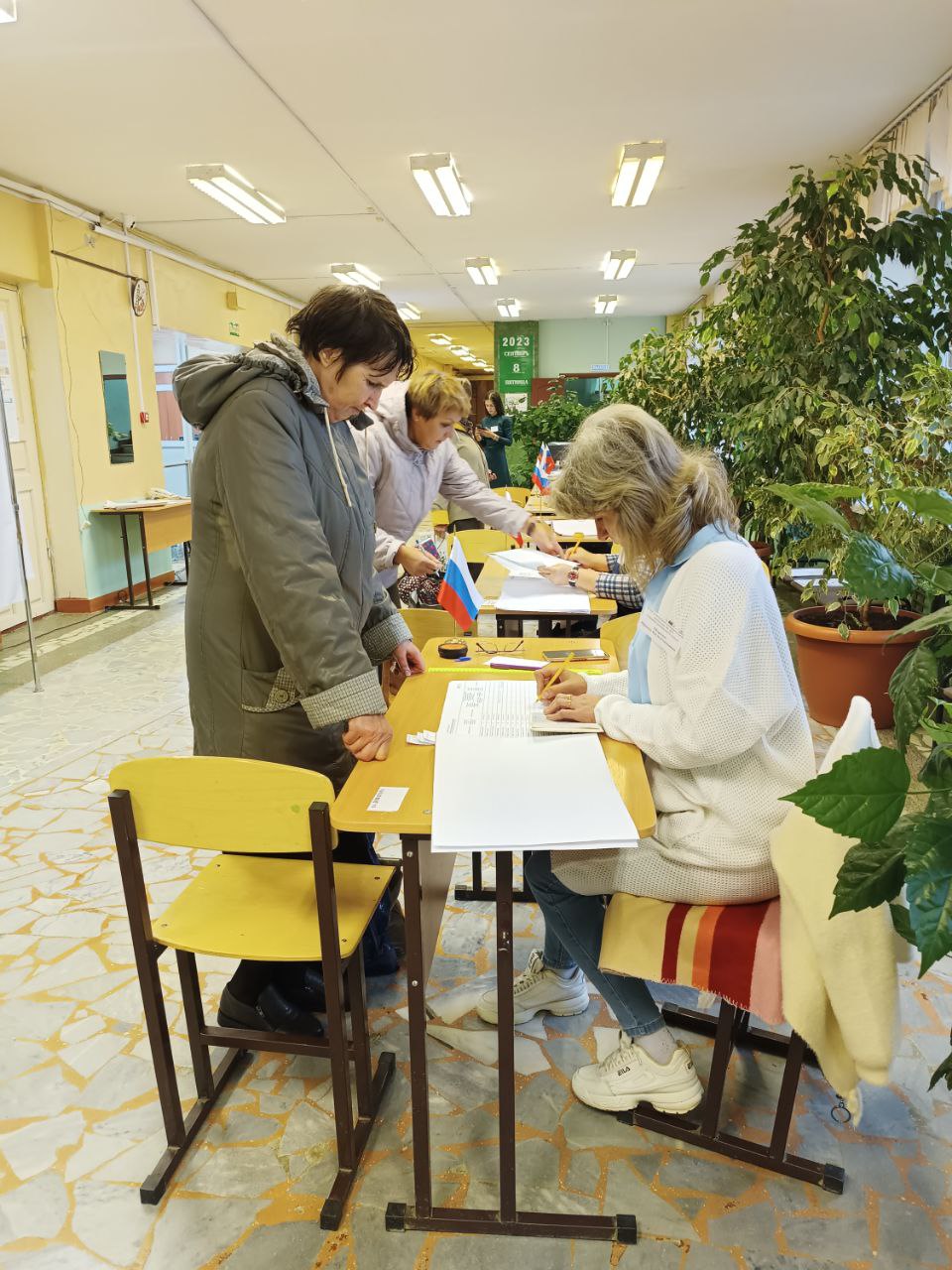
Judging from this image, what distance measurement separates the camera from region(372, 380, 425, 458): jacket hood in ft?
9.40

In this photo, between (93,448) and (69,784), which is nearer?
(69,784)

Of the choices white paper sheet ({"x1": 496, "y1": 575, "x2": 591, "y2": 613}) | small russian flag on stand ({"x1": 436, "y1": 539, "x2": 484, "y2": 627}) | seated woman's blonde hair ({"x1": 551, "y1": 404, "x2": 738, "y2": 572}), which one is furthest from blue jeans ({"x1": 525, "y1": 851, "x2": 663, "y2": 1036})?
white paper sheet ({"x1": 496, "y1": 575, "x2": 591, "y2": 613})

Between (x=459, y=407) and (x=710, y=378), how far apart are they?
2807 mm

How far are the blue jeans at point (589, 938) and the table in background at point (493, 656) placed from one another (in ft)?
1.72

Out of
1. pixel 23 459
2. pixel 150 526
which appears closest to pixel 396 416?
pixel 23 459

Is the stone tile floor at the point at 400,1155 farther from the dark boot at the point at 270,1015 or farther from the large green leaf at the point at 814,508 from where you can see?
the large green leaf at the point at 814,508

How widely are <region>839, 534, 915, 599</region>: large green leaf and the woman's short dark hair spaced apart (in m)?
0.93

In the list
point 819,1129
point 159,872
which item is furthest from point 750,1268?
point 159,872

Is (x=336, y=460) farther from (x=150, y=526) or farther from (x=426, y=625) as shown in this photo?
(x=150, y=526)

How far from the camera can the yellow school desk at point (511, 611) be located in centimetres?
288

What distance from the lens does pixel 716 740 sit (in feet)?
4.65

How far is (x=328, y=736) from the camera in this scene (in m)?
1.75

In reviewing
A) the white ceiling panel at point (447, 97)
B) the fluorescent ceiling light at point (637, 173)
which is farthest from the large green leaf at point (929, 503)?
the fluorescent ceiling light at point (637, 173)

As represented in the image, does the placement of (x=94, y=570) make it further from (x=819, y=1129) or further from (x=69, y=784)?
(x=819, y=1129)
